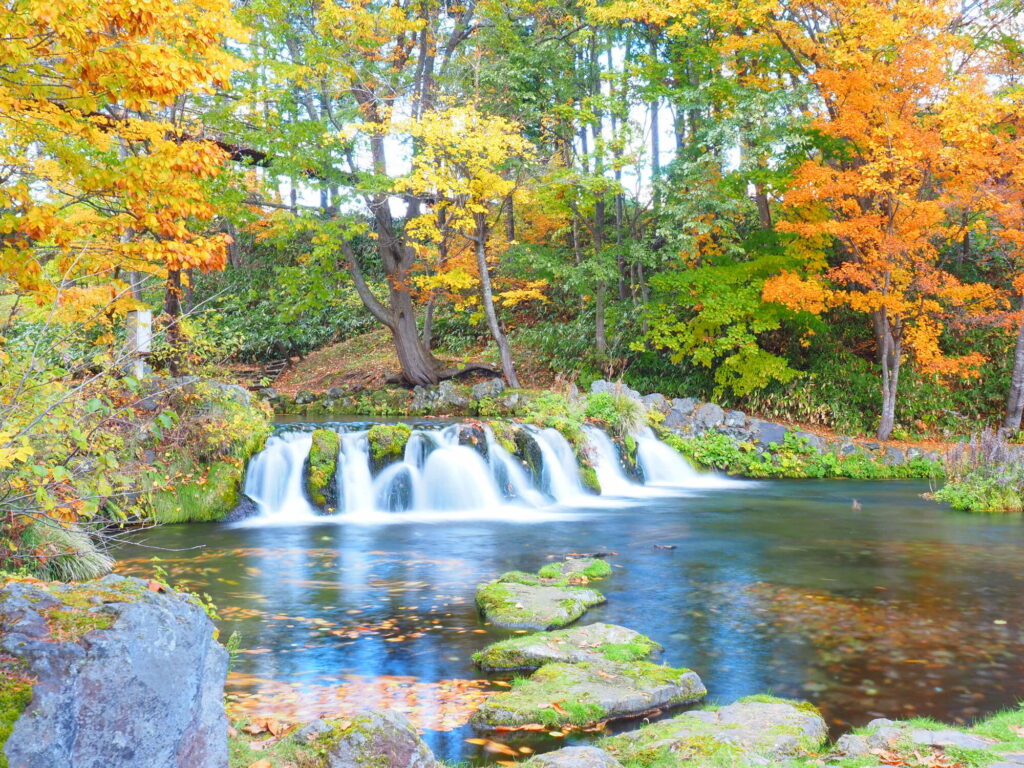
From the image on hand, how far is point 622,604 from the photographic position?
24.8 feet

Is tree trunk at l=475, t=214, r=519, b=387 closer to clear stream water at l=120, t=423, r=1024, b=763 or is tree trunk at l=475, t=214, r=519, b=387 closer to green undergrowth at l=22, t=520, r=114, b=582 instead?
clear stream water at l=120, t=423, r=1024, b=763

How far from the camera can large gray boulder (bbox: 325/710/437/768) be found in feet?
11.3

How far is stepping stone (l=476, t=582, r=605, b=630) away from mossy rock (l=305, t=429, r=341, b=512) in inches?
230

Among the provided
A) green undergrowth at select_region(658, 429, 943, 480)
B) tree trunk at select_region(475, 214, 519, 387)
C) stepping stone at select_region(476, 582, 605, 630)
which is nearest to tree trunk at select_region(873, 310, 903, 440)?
green undergrowth at select_region(658, 429, 943, 480)

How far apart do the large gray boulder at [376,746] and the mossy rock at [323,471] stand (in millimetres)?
9649

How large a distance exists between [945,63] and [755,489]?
10118 millimetres

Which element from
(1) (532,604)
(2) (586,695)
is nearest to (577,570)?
(1) (532,604)

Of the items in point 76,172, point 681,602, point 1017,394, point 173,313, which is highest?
point 76,172

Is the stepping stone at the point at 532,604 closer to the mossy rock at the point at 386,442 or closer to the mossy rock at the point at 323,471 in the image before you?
the mossy rock at the point at 323,471

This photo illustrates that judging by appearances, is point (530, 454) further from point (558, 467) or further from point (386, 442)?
point (386, 442)

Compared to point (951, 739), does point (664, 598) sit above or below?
below

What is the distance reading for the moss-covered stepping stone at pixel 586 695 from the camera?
4797 millimetres

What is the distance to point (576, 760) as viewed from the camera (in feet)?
12.1

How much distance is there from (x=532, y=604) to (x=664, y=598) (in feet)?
4.59
